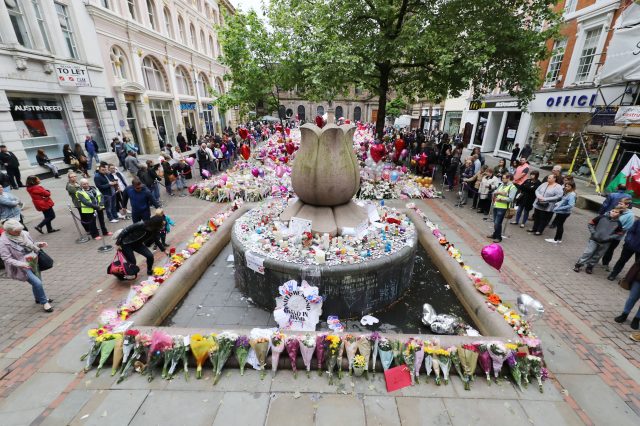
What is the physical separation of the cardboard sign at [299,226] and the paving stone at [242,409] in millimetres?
2759

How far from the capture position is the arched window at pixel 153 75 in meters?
22.1

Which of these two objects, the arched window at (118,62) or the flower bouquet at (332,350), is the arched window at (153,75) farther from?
the flower bouquet at (332,350)

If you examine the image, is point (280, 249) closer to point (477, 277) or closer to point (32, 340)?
point (477, 277)

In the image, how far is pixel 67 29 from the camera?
15.6 metres

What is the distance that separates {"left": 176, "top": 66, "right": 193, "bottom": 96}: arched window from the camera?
26.7m

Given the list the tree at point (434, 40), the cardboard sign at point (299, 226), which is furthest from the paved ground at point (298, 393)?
the tree at point (434, 40)

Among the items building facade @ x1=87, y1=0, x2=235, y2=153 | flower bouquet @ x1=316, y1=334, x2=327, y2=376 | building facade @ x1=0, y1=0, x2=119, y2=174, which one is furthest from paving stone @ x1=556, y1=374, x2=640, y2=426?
building facade @ x1=87, y1=0, x2=235, y2=153

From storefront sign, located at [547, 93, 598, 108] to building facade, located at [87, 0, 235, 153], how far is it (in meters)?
21.7

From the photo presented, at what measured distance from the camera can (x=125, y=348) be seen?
151 inches

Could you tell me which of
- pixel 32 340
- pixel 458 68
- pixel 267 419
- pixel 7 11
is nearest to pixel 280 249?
pixel 267 419

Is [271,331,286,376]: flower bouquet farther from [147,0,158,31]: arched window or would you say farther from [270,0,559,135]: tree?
[147,0,158,31]: arched window

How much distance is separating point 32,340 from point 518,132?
25.1 meters

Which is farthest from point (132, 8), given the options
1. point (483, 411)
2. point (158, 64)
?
point (483, 411)

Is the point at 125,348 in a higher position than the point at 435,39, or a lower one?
lower
